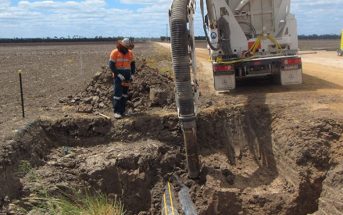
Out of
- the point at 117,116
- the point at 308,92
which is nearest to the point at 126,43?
the point at 117,116

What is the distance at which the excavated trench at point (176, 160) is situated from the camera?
27.9ft

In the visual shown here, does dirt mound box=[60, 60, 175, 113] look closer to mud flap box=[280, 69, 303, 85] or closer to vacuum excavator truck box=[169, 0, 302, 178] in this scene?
vacuum excavator truck box=[169, 0, 302, 178]

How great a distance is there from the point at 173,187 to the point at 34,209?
8.91 ft

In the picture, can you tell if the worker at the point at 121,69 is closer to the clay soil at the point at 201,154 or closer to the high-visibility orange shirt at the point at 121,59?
the high-visibility orange shirt at the point at 121,59

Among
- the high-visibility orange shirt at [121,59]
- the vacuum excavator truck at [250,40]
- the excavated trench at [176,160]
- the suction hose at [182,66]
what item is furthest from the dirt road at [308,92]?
the high-visibility orange shirt at [121,59]

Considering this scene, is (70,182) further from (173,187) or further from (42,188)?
(173,187)

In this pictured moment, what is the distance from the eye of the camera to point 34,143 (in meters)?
9.32

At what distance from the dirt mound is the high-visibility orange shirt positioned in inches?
52.0

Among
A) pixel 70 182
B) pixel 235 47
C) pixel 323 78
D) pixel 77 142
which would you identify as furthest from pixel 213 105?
pixel 323 78

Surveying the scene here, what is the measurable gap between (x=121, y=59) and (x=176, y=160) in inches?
101

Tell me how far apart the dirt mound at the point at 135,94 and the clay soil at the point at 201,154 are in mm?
101

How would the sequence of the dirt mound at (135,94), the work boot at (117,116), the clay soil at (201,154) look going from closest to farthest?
the clay soil at (201,154) < the work boot at (117,116) < the dirt mound at (135,94)

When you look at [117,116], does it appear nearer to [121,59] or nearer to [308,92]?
[121,59]

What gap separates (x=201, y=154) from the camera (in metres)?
10.0
